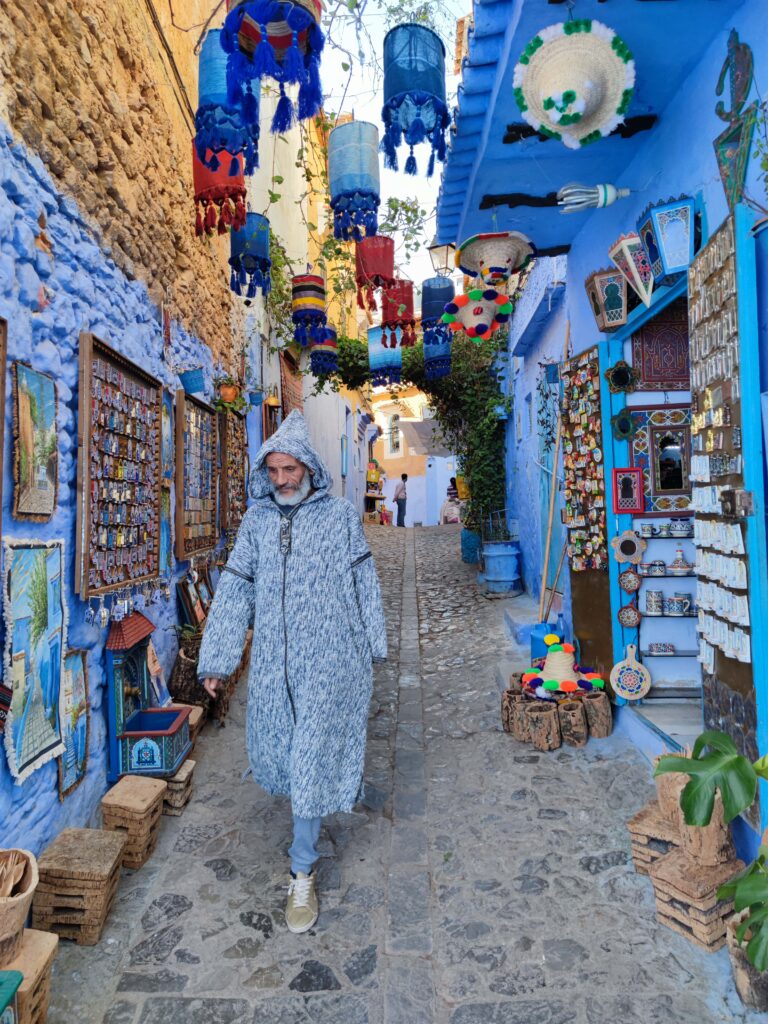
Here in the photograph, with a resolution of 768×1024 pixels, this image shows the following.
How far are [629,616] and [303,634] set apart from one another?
2.54 metres

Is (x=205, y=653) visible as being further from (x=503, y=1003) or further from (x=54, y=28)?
(x=54, y=28)

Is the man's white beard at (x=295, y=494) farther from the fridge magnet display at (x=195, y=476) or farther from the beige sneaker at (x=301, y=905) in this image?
the fridge magnet display at (x=195, y=476)

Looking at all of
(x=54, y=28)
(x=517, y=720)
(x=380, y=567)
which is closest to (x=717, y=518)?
(x=517, y=720)

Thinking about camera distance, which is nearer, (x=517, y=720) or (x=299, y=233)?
(x=517, y=720)

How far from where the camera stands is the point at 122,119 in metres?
3.82

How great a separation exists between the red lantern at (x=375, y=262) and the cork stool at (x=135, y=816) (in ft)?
17.7

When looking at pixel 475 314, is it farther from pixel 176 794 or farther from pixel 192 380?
pixel 176 794

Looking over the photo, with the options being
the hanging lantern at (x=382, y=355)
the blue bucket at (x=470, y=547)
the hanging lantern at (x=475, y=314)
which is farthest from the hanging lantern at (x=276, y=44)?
the blue bucket at (x=470, y=547)

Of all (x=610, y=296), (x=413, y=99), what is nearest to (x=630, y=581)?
(x=610, y=296)

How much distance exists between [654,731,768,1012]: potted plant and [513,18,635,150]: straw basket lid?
2595 millimetres

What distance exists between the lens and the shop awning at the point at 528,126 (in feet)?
9.39

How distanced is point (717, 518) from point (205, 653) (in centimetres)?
219

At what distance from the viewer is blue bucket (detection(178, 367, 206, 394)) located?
16.9 feet

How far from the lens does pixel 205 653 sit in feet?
9.59
